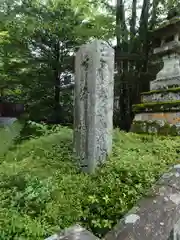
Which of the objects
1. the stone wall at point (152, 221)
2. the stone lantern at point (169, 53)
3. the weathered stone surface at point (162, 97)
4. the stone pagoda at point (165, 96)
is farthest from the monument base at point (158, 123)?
the stone wall at point (152, 221)

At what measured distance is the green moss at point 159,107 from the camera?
534 centimetres

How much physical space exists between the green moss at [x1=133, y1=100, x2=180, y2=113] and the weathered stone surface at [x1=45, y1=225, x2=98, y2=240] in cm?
396

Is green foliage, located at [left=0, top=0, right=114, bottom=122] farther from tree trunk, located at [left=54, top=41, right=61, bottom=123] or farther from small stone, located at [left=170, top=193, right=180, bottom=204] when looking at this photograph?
small stone, located at [left=170, top=193, right=180, bottom=204]

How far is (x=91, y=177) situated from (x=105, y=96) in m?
1.04

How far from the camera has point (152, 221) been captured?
2.30 metres

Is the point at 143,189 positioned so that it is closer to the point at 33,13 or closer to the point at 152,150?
the point at 152,150

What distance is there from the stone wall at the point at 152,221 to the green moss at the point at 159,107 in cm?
282

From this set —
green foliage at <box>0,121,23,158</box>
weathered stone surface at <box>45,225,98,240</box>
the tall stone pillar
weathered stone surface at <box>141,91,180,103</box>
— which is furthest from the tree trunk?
weathered stone surface at <box>45,225,98,240</box>

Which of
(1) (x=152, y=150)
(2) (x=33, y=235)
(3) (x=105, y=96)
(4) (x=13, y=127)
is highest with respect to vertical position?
(3) (x=105, y=96)

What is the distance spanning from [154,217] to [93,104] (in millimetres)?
1456

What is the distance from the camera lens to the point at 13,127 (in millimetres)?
3213

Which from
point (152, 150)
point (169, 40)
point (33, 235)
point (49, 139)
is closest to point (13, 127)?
point (49, 139)

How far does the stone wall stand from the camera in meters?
2.03

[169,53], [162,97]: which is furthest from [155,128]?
[169,53]
